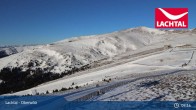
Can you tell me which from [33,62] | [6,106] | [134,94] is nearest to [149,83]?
[134,94]

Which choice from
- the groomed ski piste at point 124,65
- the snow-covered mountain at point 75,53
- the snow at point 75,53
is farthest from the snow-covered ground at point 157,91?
the snow-covered mountain at point 75,53

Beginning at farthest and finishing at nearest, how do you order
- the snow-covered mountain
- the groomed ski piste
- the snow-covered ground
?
1. the snow-covered mountain
2. the groomed ski piste
3. the snow-covered ground

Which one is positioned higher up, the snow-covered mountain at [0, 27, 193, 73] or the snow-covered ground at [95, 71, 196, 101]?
the snow-covered mountain at [0, 27, 193, 73]

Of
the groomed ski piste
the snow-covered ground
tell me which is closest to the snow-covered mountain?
the groomed ski piste

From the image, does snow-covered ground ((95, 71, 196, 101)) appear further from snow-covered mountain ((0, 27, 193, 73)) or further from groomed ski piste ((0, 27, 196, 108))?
snow-covered mountain ((0, 27, 193, 73))

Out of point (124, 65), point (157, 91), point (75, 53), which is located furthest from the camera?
point (75, 53)

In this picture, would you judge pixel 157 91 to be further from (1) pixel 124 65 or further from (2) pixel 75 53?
(2) pixel 75 53

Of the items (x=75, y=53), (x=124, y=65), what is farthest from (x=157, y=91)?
(x=75, y=53)

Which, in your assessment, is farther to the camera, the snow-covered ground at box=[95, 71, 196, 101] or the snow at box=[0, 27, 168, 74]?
the snow at box=[0, 27, 168, 74]
